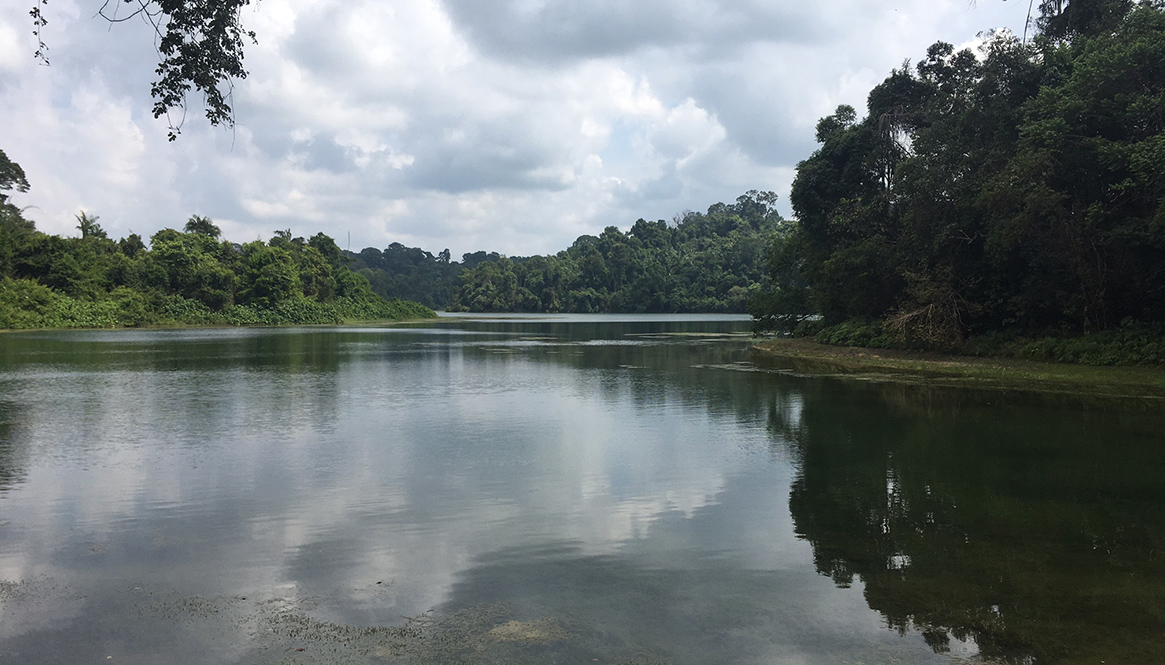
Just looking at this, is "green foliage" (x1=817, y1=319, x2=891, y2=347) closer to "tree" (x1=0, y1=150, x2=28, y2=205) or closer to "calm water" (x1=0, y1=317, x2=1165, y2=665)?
"calm water" (x1=0, y1=317, x2=1165, y2=665)

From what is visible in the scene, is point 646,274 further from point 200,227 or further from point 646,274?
point 200,227

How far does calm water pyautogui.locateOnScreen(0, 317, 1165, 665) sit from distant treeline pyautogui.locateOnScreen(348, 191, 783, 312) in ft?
343

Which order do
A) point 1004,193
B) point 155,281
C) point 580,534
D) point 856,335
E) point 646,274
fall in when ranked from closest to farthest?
point 580,534
point 1004,193
point 856,335
point 155,281
point 646,274

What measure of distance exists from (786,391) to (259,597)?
18.2 m

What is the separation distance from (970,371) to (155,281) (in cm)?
7277

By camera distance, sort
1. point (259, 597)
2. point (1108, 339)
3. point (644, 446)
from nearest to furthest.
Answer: point (259, 597) < point (644, 446) < point (1108, 339)

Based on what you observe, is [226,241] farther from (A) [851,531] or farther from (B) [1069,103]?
(A) [851,531]

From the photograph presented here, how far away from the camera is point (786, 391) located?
885 inches

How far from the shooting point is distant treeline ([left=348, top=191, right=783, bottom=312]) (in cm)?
13000

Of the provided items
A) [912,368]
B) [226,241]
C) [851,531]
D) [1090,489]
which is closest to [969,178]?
[912,368]

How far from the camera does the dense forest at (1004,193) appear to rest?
22.6 meters

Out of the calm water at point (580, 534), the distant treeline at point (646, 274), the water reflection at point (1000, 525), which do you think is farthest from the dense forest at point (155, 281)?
the water reflection at point (1000, 525)

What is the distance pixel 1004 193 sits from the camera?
933 inches

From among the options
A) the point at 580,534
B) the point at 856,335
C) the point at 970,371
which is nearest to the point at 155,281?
the point at 856,335
